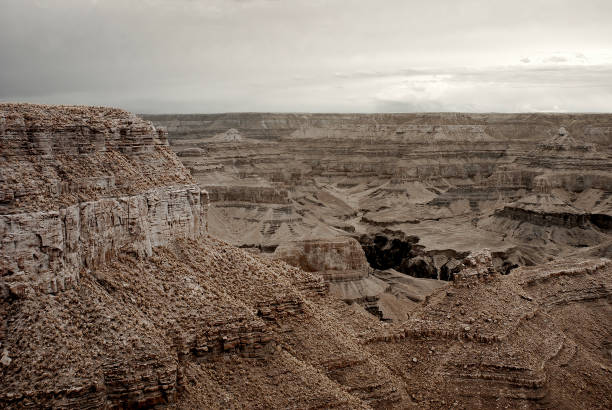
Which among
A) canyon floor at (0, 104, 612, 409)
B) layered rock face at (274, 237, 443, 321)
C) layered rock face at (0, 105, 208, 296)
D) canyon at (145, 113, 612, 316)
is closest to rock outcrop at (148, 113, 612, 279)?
canyon at (145, 113, 612, 316)

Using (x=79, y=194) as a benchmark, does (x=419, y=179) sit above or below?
below

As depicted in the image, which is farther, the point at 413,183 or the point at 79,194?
the point at 413,183

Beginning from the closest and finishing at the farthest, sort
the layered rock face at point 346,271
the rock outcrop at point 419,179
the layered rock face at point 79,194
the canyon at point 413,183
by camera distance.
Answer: the layered rock face at point 79,194 → the layered rock face at point 346,271 → the canyon at point 413,183 → the rock outcrop at point 419,179

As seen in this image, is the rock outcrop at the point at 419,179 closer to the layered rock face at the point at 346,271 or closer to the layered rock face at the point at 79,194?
the layered rock face at the point at 346,271

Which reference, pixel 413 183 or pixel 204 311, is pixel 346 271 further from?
pixel 413 183

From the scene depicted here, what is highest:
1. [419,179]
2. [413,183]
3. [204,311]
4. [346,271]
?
[204,311]

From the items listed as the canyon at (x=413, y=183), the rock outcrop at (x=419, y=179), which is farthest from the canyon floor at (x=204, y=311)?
the rock outcrop at (x=419, y=179)

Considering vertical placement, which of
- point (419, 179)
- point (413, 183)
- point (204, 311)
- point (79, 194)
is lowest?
point (413, 183)

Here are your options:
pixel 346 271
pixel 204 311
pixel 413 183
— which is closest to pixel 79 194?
pixel 204 311

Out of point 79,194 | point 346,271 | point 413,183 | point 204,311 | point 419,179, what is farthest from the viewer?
point 419,179

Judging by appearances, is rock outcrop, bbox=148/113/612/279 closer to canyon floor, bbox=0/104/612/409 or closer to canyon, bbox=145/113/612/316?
canyon, bbox=145/113/612/316

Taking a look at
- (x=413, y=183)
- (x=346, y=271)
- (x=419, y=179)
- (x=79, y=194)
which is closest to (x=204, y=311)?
(x=79, y=194)

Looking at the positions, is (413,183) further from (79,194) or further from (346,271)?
(79,194)

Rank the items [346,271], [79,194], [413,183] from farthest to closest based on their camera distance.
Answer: [413,183] → [346,271] → [79,194]
